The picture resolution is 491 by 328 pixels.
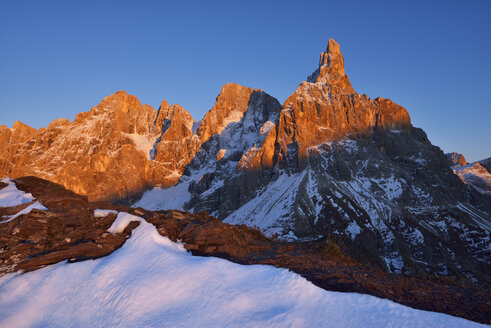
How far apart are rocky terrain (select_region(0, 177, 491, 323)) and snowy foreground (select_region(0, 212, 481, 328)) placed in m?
1.04

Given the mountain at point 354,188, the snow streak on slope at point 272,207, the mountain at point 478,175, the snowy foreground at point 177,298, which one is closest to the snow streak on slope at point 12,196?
the snowy foreground at point 177,298

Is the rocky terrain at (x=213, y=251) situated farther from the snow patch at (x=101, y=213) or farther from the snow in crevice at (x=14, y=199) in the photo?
the snow in crevice at (x=14, y=199)

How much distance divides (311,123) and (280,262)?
5207 inches

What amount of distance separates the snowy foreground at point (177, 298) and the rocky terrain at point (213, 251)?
1.04 metres

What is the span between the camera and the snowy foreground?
6.72 meters

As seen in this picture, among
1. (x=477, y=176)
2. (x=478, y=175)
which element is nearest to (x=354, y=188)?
(x=477, y=176)

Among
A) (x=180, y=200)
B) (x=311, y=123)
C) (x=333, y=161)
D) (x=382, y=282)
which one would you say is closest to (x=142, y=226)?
A: (x=382, y=282)

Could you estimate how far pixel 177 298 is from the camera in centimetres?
827

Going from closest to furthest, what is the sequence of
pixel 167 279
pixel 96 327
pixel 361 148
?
→ pixel 96 327 → pixel 167 279 → pixel 361 148

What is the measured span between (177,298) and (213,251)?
14.4 feet

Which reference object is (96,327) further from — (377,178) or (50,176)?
(50,176)

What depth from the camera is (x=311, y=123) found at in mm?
138000

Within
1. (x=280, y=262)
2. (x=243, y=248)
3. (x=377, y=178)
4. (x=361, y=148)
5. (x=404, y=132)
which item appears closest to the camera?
(x=280, y=262)

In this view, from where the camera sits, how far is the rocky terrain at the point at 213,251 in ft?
28.6
